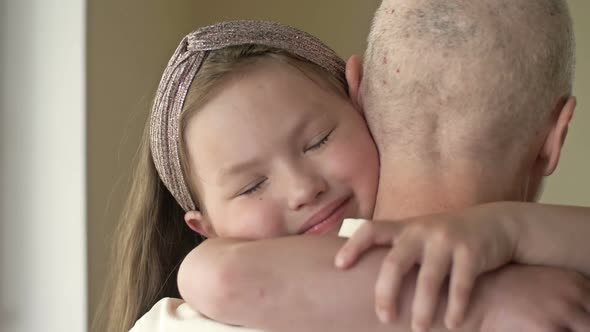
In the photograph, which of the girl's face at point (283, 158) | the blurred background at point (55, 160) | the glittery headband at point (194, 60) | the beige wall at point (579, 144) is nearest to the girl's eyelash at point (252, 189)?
the girl's face at point (283, 158)

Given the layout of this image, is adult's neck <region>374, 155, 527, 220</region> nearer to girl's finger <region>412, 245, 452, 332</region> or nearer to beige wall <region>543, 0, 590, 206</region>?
girl's finger <region>412, 245, 452, 332</region>

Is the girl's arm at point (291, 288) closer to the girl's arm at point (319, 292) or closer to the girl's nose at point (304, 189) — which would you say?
the girl's arm at point (319, 292)

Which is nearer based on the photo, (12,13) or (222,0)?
(12,13)

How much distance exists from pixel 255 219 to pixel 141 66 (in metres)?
1.03

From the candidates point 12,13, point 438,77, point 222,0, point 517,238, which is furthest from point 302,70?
point 222,0

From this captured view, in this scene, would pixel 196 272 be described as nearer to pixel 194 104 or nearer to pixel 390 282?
pixel 390 282

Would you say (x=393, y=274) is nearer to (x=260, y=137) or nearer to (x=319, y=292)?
(x=319, y=292)

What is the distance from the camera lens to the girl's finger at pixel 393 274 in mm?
586

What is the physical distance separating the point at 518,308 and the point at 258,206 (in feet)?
1.36

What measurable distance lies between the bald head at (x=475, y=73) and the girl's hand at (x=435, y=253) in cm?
14

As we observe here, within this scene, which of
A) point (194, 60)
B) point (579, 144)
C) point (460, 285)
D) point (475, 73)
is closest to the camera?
point (460, 285)

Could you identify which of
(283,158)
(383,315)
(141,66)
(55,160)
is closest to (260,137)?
(283,158)

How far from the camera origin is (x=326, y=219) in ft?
3.04

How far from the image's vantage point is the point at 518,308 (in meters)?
0.60
